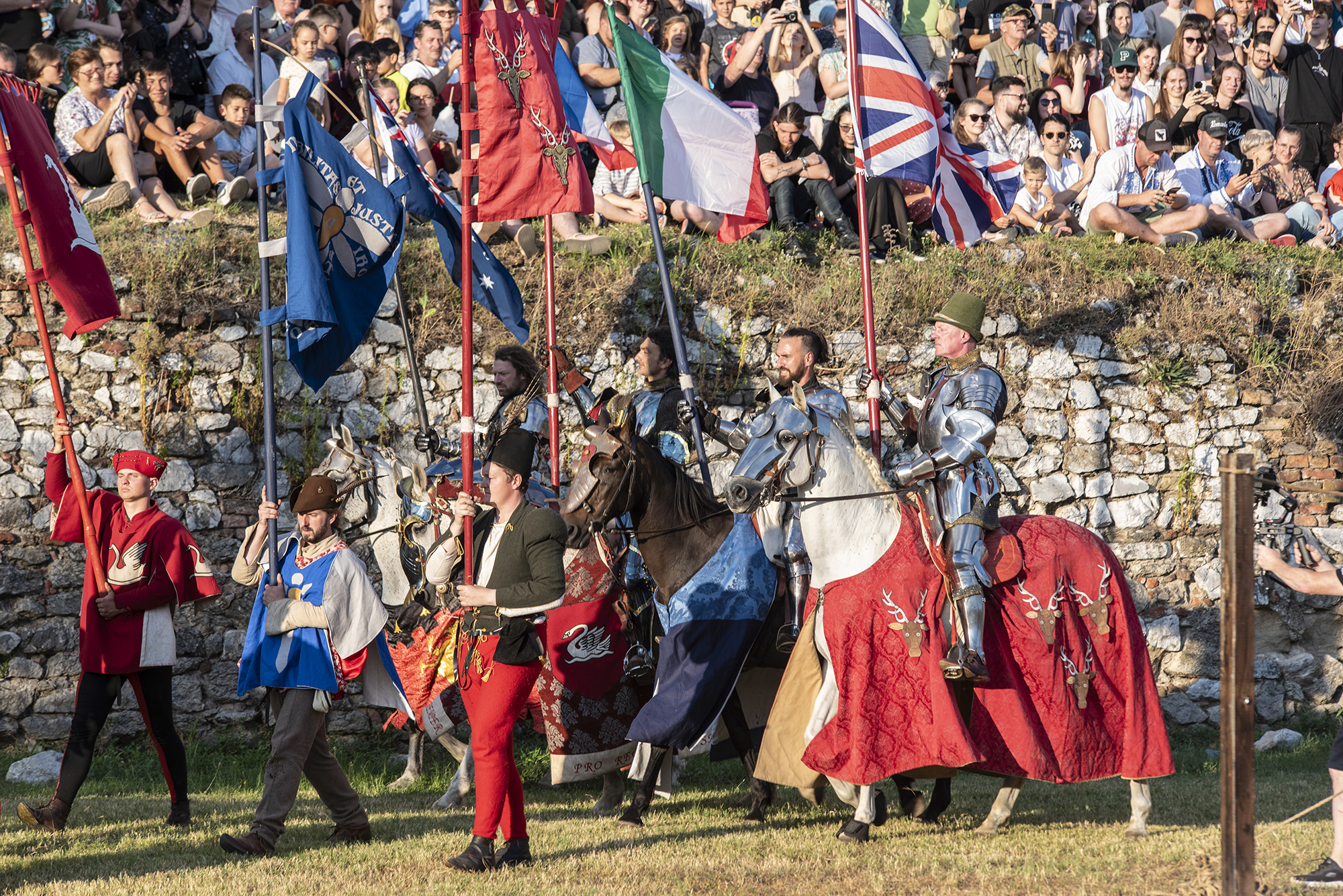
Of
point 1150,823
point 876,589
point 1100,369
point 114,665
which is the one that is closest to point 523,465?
point 876,589

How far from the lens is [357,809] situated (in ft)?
20.6

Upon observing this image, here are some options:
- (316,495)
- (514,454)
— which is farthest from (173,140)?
(514,454)

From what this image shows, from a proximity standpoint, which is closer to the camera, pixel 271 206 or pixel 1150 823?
pixel 1150 823

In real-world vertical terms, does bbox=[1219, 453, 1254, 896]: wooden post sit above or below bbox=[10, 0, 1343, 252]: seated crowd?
below

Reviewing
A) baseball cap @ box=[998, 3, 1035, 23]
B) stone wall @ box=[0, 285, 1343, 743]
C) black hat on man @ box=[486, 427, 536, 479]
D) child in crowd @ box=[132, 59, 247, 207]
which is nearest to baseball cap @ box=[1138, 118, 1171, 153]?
baseball cap @ box=[998, 3, 1035, 23]

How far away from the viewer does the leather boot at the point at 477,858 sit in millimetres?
5480

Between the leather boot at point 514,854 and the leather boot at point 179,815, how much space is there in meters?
1.90

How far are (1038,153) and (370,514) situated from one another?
23.8ft

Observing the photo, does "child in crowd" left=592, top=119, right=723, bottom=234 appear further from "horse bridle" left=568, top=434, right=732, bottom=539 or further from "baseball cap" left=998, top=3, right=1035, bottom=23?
"baseball cap" left=998, top=3, right=1035, bottom=23

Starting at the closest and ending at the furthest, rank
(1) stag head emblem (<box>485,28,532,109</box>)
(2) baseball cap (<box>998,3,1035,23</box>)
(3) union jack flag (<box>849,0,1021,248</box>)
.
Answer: (1) stag head emblem (<box>485,28,532,109</box>) < (3) union jack flag (<box>849,0,1021,248</box>) < (2) baseball cap (<box>998,3,1035,23</box>)

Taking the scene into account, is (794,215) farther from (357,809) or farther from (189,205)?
(357,809)

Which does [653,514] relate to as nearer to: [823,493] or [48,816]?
[823,493]

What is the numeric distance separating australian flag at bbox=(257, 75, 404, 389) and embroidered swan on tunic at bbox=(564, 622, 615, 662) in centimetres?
195

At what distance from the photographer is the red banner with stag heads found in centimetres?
755
